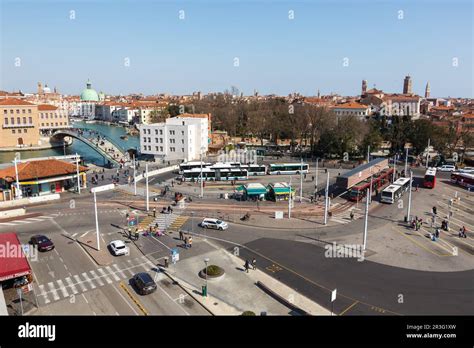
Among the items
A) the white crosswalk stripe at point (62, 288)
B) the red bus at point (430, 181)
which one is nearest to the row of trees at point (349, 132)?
the red bus at point (430, 181)

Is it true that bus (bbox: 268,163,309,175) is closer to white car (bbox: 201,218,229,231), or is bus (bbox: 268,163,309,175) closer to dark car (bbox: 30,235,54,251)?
white car (bbox: 201,218,229,231)

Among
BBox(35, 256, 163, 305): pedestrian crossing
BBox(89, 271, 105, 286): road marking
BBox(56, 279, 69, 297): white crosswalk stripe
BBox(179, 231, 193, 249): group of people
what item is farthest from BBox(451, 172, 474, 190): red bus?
BBox(56, 279, 69, 297): white crosswalk stripe

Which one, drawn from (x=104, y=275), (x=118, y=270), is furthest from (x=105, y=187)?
(x=104, y=275)

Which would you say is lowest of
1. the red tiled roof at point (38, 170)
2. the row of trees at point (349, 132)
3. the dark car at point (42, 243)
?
the dark car at point (42, 243)

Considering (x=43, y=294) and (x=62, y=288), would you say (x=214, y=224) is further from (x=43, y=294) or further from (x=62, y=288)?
(x=43, y=294)

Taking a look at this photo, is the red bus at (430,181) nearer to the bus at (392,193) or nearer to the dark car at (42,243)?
the bus at (392,193)
